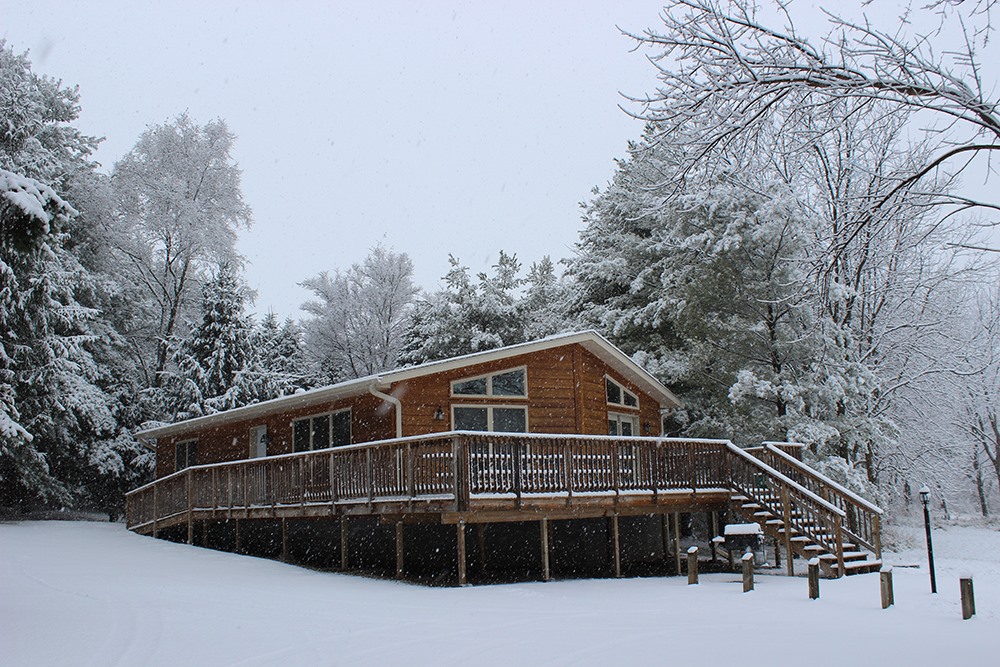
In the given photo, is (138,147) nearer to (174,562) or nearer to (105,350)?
(105,350)

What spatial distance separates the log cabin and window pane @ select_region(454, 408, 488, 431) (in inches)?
1.1

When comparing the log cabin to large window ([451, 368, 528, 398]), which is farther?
large window ([451, 368, 528, 398])

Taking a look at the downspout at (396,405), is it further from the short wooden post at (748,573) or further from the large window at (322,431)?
the short wooden post at (748,573)

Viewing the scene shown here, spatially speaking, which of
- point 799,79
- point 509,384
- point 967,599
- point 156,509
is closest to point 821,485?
point 967,599

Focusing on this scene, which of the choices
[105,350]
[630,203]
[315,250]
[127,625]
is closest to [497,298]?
[630,203]

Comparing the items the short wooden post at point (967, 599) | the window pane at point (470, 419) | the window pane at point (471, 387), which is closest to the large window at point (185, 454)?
the window pane at point (470, 419)

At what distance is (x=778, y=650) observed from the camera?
7.57 meters

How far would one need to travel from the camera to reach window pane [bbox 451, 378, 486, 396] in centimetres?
1755

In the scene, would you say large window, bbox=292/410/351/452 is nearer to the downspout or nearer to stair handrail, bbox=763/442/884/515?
the downspout

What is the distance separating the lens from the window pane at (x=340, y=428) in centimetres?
Answer: 1836

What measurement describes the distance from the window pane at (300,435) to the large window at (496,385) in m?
A: 4.19

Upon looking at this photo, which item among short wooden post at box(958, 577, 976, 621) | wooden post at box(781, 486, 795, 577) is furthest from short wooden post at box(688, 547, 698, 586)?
short wooden post at box(958, 577, 976, 621)

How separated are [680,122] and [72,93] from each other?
26.6 metres

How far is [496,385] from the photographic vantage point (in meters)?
18.0
